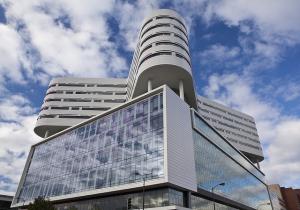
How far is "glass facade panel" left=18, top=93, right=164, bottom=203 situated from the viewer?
41750 millimetres

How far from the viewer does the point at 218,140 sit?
6309 centimetres

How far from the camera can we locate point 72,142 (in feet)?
198

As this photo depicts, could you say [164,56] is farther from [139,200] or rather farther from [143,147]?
[139,200]

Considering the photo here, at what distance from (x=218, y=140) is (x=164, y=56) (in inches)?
942

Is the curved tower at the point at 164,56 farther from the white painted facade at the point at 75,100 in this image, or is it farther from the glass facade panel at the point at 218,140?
the white painted facade at the point at 75,100

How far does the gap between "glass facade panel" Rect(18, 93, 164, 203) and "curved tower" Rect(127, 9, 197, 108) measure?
11.9m

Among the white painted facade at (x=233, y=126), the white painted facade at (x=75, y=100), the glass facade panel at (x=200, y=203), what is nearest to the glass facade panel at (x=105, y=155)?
the glass facade panel at (x=200, y=203)

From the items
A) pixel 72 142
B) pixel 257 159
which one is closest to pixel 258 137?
pixel 257 159

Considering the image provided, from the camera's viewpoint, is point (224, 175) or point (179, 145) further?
point (224, 175)

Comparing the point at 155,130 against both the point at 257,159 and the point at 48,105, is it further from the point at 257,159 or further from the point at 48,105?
the point at 257,159

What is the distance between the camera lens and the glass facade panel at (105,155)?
4175 centimetres

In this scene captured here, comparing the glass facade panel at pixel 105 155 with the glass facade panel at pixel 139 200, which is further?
Answer: the glass facade panel at pixel 105 155

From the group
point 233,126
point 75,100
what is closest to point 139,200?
point 75,100

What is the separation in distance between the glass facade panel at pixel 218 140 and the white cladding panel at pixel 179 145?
4.74m
